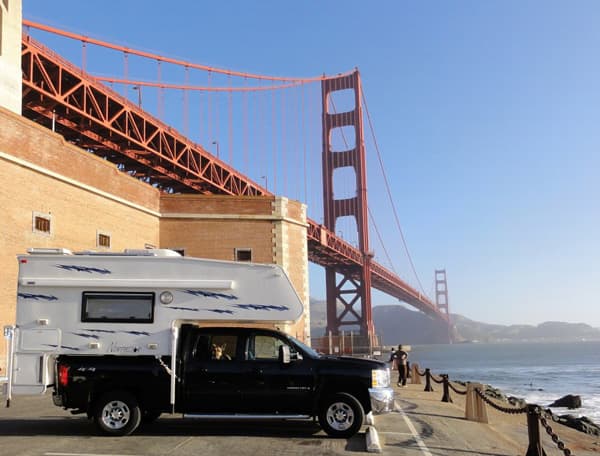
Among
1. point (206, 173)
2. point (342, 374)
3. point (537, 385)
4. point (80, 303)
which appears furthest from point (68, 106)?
point (537, 385)

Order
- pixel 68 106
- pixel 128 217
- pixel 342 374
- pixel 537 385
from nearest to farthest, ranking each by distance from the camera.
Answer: pixel 342 374 < pixel 128 217 < pixel 68 106 < pixel 537 385

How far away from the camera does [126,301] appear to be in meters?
10.0

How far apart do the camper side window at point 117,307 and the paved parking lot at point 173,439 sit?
1.79 meters

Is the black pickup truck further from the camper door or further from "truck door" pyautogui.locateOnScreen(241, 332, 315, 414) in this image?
the camper door

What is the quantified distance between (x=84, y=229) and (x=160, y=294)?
1528cm

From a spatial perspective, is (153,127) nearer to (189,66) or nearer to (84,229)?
(84,229)

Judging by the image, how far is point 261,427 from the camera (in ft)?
34.8

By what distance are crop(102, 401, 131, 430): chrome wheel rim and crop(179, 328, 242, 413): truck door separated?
88cm

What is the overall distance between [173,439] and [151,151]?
33.6 m

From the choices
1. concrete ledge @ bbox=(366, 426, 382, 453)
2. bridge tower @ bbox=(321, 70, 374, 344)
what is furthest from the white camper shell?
bridge tower @ bbox=(321, 70, 374, 344)

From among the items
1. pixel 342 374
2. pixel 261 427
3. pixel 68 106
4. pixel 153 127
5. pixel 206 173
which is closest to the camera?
pixel 342 374

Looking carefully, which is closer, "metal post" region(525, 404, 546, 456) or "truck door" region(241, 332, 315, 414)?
"metal post" region(525, 404, 546, 456)

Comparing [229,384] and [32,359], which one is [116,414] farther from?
[229,384]

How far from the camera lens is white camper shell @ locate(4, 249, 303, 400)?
9867 mm
